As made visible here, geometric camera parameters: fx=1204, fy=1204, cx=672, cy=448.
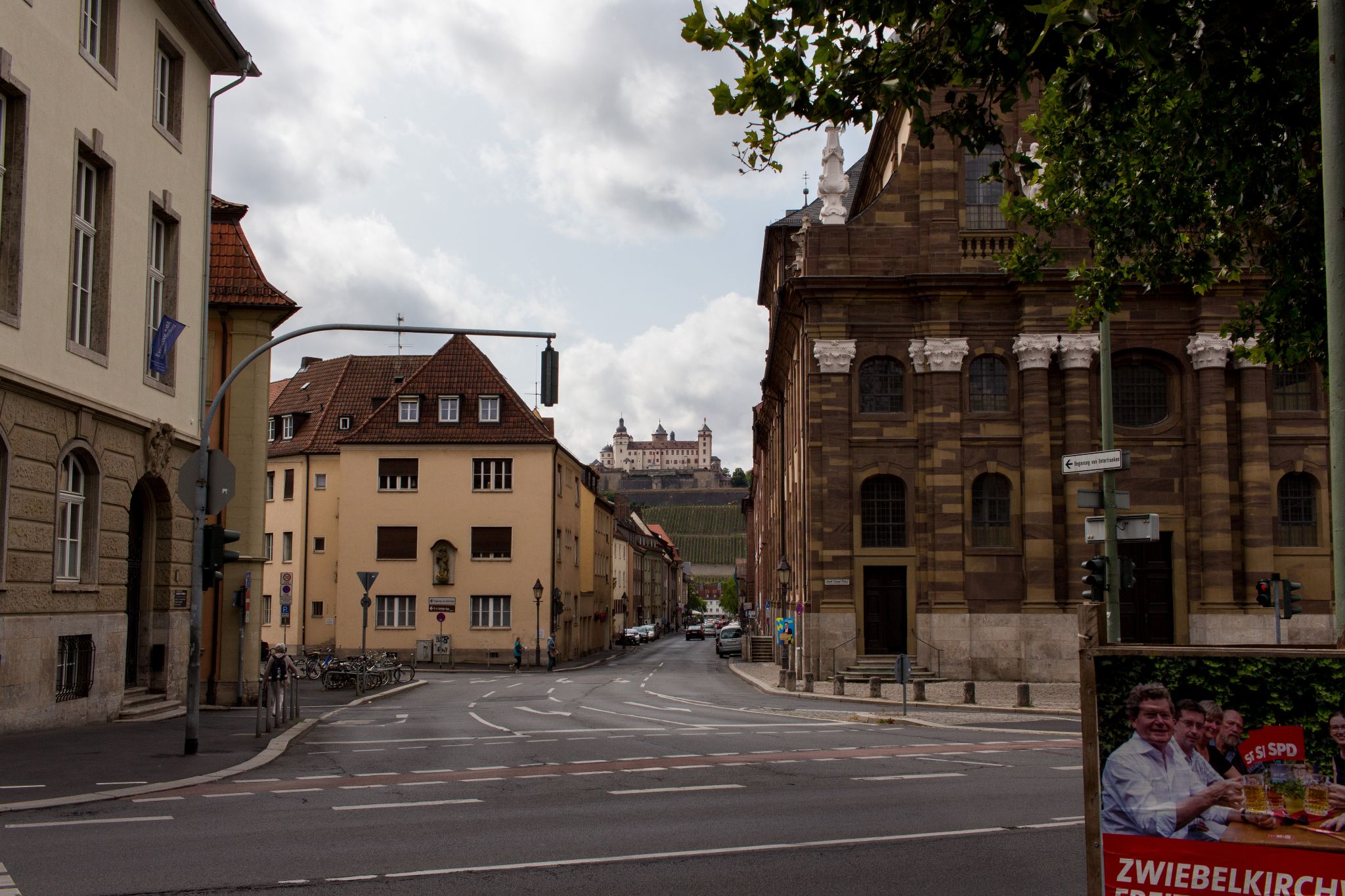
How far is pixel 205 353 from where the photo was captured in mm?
22781

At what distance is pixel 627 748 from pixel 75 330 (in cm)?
1061

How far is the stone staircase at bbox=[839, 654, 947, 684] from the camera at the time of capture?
34.2 meters

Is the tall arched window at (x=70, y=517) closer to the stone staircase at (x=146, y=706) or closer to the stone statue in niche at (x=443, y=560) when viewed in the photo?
the stone staircase at (x=146, y=706)

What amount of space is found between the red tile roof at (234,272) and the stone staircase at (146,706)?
30.5ft

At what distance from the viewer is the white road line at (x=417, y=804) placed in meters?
11.4

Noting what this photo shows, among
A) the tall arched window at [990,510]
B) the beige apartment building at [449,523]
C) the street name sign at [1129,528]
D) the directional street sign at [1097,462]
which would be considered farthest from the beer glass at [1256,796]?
the beige apartment building at [449,523]

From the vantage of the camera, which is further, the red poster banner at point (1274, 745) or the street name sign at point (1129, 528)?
the street name sign at point (1129, 528)

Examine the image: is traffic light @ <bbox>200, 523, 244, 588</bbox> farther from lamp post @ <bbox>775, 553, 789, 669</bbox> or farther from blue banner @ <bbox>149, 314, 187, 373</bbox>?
lamp post @ <bbox>775, 553, 789, 669</bbox>

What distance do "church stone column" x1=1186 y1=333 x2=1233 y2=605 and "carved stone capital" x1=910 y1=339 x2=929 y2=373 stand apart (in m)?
7.62

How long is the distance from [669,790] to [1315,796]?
8.35 meters

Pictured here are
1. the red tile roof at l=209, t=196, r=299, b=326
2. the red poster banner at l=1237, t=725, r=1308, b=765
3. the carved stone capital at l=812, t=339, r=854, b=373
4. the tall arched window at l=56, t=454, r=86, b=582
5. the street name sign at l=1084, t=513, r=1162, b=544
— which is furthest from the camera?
the carved stone capital at l=812, t=339, r=854, b=373

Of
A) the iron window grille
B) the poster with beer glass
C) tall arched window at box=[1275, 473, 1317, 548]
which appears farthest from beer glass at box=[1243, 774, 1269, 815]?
tall arched window at box=[1275, 473, 1317, 548]

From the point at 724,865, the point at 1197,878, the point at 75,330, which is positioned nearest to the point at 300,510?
the point at 75,330

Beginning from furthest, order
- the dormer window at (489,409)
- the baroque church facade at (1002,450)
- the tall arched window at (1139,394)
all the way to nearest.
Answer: the dormer window at (489,409)
the tall arched window at (1139,394)
the baroque church facade at (1002,450)
